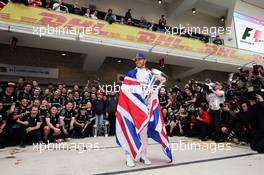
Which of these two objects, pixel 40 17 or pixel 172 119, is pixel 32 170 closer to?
pixel 172 119

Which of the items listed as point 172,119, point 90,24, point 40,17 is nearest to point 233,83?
point 172,119

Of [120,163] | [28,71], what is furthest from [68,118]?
[28,71]

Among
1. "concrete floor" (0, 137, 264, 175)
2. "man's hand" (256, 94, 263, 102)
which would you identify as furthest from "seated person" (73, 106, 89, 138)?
"man's hand" (256, 94, 263, 102)

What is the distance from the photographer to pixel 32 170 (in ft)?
8.65

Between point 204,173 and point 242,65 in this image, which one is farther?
point 242,65

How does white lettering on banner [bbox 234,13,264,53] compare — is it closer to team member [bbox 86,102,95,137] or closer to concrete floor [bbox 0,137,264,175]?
team member [bbox 86,102,95,137]

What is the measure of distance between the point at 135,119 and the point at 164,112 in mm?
3617

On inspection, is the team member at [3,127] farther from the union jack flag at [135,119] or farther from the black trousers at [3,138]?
the union jack flag at [135,119]

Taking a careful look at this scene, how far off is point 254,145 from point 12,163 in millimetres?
3878

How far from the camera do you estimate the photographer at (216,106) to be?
4984 millimetres

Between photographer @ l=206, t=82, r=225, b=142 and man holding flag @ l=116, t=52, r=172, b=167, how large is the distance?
7.76 feet

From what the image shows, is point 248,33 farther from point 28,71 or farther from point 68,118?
point 68,118

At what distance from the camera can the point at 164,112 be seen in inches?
254

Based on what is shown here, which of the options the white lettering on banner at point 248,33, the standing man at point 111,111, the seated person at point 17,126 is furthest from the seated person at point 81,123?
the white lettering on banner at point 248,33
